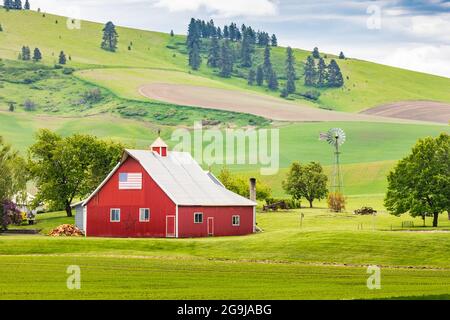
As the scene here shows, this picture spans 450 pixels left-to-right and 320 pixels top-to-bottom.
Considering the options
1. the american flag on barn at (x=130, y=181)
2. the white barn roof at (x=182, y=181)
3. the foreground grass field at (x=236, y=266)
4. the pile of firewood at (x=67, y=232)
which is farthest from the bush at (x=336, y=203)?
the foreground grass field at (x=236, y=266)

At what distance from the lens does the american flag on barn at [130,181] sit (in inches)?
3378

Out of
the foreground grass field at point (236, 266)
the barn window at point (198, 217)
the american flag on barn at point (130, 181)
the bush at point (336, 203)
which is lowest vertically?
the foreground grass field at point (236, 266)

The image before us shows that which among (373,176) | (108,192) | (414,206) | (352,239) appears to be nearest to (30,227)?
(108,192)

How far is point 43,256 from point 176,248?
34.9ft

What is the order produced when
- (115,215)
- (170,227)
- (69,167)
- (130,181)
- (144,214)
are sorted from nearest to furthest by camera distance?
(170,227), (144,214), (130,181), (115,215), (69,167)

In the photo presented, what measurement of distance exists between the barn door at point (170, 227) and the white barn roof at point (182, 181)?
1.63 m

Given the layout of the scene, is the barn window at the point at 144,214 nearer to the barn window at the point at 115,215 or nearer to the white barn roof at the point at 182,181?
the barn window at the point at 115,215

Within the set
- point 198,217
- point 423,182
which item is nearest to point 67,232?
point 198,217

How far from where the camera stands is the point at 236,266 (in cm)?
5312

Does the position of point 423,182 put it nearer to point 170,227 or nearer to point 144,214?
point 170,227

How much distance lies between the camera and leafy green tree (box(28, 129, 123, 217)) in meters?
113

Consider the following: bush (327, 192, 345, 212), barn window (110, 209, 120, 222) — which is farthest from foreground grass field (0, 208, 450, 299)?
bush (327, 192, 345, 212)

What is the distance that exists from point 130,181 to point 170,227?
6090mm
